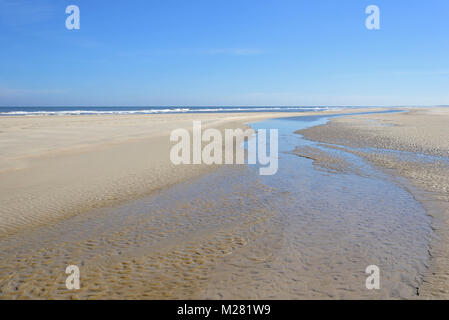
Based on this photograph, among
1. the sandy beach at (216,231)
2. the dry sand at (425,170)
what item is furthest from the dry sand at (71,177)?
the dry sand at (425,170)

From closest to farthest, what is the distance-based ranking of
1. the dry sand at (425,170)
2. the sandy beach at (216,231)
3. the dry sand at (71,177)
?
the sandy beach at (216,231), the dry sand at (425,170), the dry sand at (71,177)

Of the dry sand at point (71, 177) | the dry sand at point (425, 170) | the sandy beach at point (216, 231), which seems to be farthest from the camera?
the dry sand at point (71, 177)

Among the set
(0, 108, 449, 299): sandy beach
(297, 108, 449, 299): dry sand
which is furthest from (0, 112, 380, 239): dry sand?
(297, 108, 449, 299): dry sand

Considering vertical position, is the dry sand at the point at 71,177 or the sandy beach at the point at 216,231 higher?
the dry sand at the point at 71,177

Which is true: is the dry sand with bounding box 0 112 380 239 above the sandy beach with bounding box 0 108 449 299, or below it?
above

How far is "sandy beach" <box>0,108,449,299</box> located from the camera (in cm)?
507

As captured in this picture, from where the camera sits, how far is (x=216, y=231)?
7.21 m

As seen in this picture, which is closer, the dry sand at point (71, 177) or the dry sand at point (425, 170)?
the dry sand at point (425, 170)

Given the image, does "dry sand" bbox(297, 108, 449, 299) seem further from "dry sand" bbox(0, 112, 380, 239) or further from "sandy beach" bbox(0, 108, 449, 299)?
"dry sand" bbox(0, 112, 380, 239)

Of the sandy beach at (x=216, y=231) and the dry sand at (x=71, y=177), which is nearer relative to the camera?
the sandy beach at (x=216, y=231)

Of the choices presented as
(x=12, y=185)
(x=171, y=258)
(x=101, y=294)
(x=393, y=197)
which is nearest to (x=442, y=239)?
(x=393, y=197)

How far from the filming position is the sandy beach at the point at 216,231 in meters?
5.07

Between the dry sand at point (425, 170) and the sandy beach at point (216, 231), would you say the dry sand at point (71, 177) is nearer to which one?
the sandy beach at point (216, 231)

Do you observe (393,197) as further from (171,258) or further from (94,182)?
(94,182)
